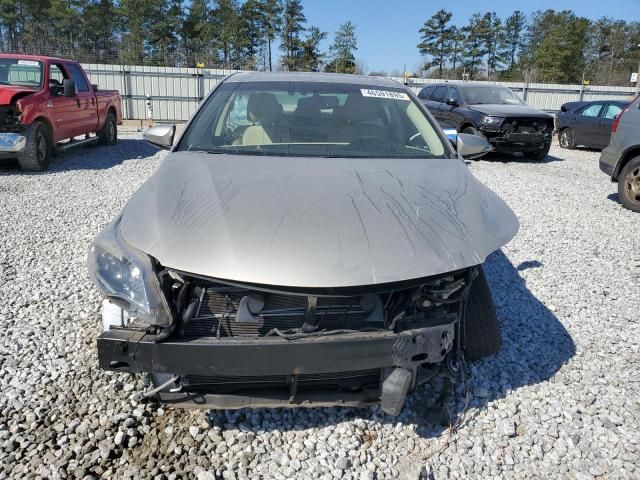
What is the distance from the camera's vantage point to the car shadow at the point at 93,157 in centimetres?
874

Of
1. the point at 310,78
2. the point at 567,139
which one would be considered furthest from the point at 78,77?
the point at 567,139

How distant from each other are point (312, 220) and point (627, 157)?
6895 millimetres

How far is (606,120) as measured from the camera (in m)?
12.7

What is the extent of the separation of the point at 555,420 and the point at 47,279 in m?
3.75

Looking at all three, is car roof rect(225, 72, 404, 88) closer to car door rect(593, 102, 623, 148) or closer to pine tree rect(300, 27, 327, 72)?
car door rect(593, 102, 623, 148)

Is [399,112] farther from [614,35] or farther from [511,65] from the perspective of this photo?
[614,35]

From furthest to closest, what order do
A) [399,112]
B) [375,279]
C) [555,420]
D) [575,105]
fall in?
1. [575,105]
2. [399,112]
3. [555,420]
4. [375,279]

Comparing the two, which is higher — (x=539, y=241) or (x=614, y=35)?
(x=614, y=35)

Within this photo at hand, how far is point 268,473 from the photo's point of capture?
7.08 ft

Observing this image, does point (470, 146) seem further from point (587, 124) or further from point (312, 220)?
point (587, 124)

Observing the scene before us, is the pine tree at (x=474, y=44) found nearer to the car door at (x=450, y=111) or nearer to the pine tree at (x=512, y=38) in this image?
the pine tree at (x=512, y=38)

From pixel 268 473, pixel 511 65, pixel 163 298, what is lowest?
pixel 268 473

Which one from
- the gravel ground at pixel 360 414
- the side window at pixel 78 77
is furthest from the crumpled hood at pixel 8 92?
the gravel ground at pixel 360 414

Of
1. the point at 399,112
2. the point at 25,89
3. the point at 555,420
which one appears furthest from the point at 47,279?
the point at 25,89
